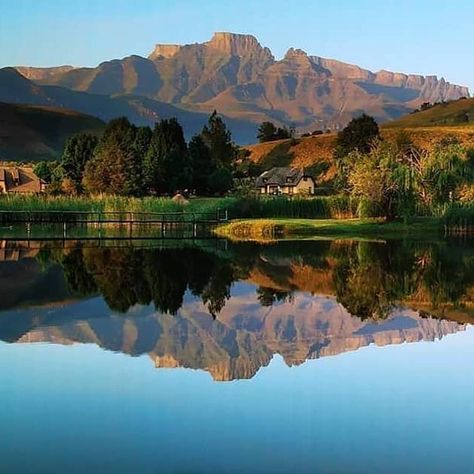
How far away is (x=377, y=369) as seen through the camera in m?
14.9

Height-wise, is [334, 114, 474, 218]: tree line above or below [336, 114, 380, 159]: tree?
below

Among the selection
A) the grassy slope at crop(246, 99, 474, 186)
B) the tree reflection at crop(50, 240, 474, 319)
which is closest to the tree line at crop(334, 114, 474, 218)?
the tree reflection at crop(50, 240, 474, 319)

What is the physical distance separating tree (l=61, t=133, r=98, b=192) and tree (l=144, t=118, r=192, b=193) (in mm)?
7945

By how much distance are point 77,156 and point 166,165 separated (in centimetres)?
1207

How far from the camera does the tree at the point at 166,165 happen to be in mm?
72500

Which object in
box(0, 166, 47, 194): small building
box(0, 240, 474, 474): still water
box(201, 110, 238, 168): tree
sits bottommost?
box(0, 166, 47, 194): small building

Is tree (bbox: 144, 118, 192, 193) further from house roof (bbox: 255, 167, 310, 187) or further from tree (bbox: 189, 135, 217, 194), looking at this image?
house roof (bbox: 255, 167, 310, 187)

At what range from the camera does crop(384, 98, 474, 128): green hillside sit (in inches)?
5463

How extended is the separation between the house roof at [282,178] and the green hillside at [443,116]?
38.8 metres

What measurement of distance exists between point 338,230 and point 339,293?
94.6ft

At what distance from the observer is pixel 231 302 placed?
76.5ft

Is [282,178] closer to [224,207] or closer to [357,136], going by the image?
[357,136]

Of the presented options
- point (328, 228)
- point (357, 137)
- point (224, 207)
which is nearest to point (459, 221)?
point (328, 228)

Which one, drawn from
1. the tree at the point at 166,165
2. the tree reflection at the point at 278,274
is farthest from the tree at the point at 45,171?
the tree reflection at the point at 278,274
